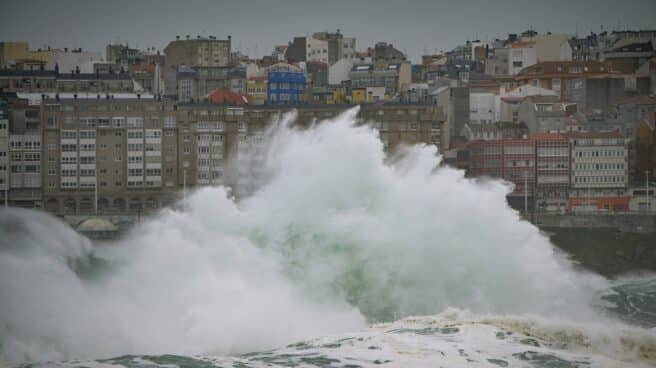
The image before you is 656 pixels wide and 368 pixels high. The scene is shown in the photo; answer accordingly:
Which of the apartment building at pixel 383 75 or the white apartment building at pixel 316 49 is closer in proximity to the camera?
the apartment building at pixel 383 75

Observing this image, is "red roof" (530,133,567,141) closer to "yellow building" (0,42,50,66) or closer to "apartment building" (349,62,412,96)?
"apartment building" (349,62,412,96)

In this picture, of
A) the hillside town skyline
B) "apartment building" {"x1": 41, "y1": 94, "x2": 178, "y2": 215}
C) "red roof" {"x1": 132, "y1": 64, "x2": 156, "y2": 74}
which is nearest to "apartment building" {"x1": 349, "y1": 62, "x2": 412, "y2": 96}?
the hillside town skyline

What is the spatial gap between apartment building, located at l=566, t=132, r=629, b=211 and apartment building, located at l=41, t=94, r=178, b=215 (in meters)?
19.9

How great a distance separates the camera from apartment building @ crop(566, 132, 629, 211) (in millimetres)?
77625

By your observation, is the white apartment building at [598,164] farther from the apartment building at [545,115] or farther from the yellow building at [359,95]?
the yellow building at [359,95]

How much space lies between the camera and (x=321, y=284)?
39.0 meters

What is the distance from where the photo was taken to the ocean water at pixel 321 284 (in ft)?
105

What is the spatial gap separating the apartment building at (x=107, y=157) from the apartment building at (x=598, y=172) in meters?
19.9

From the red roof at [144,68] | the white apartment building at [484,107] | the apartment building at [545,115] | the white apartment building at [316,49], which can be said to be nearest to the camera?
the apartment building at [545,115]

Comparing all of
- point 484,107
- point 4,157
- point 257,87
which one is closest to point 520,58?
point 484,107

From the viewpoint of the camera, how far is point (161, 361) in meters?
30.8

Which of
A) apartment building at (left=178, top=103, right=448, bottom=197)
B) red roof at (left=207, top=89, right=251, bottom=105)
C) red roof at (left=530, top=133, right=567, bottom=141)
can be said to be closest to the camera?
apartment building at (left=178, top=103, right=448, bottom=197)

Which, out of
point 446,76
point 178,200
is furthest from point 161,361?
point 446,76

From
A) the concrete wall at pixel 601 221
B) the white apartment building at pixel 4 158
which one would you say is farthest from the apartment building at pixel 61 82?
the concrete wall at pixel 601 221
